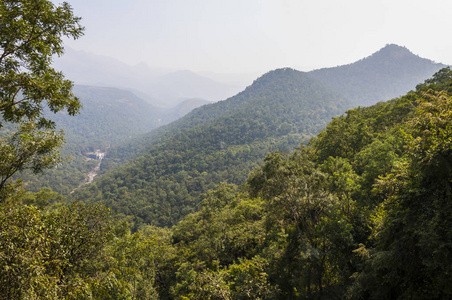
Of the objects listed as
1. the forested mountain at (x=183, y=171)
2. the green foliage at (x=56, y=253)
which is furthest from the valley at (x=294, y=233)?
the forested mountain at (x=183, y=171)

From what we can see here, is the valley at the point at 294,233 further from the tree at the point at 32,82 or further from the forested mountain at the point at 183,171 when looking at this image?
the forested mountain at the point at 183,171

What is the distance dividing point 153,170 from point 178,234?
120960 millimetres

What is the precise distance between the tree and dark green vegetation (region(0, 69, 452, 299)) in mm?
2134

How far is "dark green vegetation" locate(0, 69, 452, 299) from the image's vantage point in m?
6.55

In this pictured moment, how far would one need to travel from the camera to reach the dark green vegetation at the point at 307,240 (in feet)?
21.5

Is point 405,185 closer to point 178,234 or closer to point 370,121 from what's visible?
point 370,121

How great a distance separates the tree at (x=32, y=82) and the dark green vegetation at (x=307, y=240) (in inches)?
84.0

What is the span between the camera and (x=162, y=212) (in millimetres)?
104688

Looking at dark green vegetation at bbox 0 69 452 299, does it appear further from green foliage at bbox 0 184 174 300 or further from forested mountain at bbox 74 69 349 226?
forested mountain at bbox 74 69 349 226

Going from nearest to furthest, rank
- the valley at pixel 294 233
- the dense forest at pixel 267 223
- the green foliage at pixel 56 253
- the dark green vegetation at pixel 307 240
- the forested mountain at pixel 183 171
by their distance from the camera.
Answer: the green foliage at pixel 56 253 → the dense forest at pixel 267 223 → the dark green vegetation at pixel 307 240 → the valley at pixel 294 233 → the forested mountain at pixel 183 171

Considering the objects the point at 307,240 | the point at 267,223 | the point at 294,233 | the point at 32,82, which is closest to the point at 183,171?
the point at 267,223

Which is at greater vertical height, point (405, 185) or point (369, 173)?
point (405, 185)

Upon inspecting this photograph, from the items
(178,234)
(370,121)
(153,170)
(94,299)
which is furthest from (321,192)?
(153,170)

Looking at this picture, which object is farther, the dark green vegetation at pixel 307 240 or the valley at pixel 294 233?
the valley at pixel 294 233
